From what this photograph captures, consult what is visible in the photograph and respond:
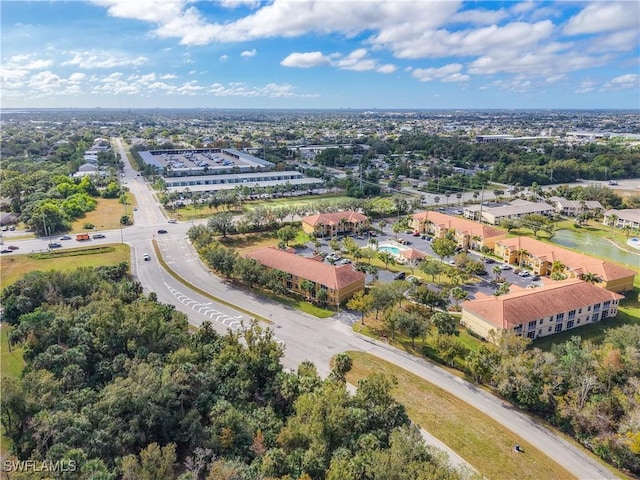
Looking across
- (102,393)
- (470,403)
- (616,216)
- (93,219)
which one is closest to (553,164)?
(616,216)

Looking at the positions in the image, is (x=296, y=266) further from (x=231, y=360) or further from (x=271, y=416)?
(x=271, y=416)

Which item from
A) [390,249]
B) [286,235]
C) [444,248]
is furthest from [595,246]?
[286,235]

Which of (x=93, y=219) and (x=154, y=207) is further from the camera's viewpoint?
(x=154, y=207)

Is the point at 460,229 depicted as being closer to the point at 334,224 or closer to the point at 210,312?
the point at 334,224

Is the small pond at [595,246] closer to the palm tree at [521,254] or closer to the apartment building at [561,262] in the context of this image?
the apartment building at [561,262]

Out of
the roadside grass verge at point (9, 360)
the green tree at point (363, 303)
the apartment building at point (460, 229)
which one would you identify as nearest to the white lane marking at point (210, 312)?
the green tree at point (363, 303)

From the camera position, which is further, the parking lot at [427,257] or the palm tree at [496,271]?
the palm tree at [496,271]

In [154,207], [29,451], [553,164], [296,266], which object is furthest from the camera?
[553,164]
